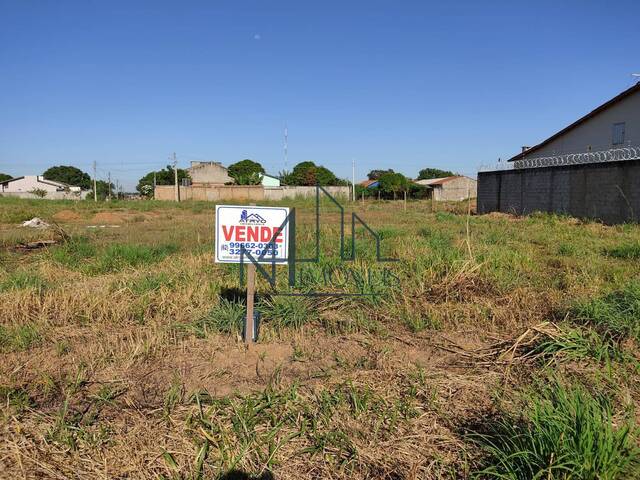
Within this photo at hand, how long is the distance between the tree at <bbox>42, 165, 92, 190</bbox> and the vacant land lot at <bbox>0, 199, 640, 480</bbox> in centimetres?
8960

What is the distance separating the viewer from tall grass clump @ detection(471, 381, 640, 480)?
69.4 inches

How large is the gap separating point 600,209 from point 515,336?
1355cm

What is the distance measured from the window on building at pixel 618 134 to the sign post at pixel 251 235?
87.9ft

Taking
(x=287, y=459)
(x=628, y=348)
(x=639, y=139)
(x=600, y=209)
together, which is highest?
(x=639, y=139)

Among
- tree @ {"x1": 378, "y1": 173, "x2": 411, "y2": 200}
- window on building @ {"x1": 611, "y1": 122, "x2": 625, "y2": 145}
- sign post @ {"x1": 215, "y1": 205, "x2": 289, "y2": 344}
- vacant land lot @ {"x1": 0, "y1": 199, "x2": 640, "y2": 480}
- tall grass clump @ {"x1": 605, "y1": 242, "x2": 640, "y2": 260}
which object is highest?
window on building @ {"x1": 611, "y1": 122, "x2": 625, "y2": 145}

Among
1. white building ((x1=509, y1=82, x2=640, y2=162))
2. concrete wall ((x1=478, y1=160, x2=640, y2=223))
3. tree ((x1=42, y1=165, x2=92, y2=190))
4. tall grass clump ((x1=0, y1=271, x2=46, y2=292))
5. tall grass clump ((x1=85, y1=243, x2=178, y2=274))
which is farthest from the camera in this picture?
tree ((x1=42, y1=165, x2=92, y2=190))

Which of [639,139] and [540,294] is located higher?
[639,139]

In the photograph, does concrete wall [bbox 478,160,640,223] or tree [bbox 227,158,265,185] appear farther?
tree [bbox 227,158,265,185]

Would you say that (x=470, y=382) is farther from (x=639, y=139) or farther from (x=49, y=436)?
(x=639, y=139)

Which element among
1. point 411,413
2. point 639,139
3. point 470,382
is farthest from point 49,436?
point 639,139

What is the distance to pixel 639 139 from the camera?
74.6 ft

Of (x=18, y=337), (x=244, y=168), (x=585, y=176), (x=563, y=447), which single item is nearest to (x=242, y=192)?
(x=244, y=168)

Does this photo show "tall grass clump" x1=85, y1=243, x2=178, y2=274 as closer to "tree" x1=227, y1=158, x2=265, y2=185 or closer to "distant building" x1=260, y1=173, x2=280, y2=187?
"tree" x1=227, y1=158, x2=265, y2=185

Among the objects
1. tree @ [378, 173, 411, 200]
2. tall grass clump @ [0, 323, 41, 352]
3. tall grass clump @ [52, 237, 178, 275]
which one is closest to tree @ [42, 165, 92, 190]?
tree @ [378, 173, 411, 200]
